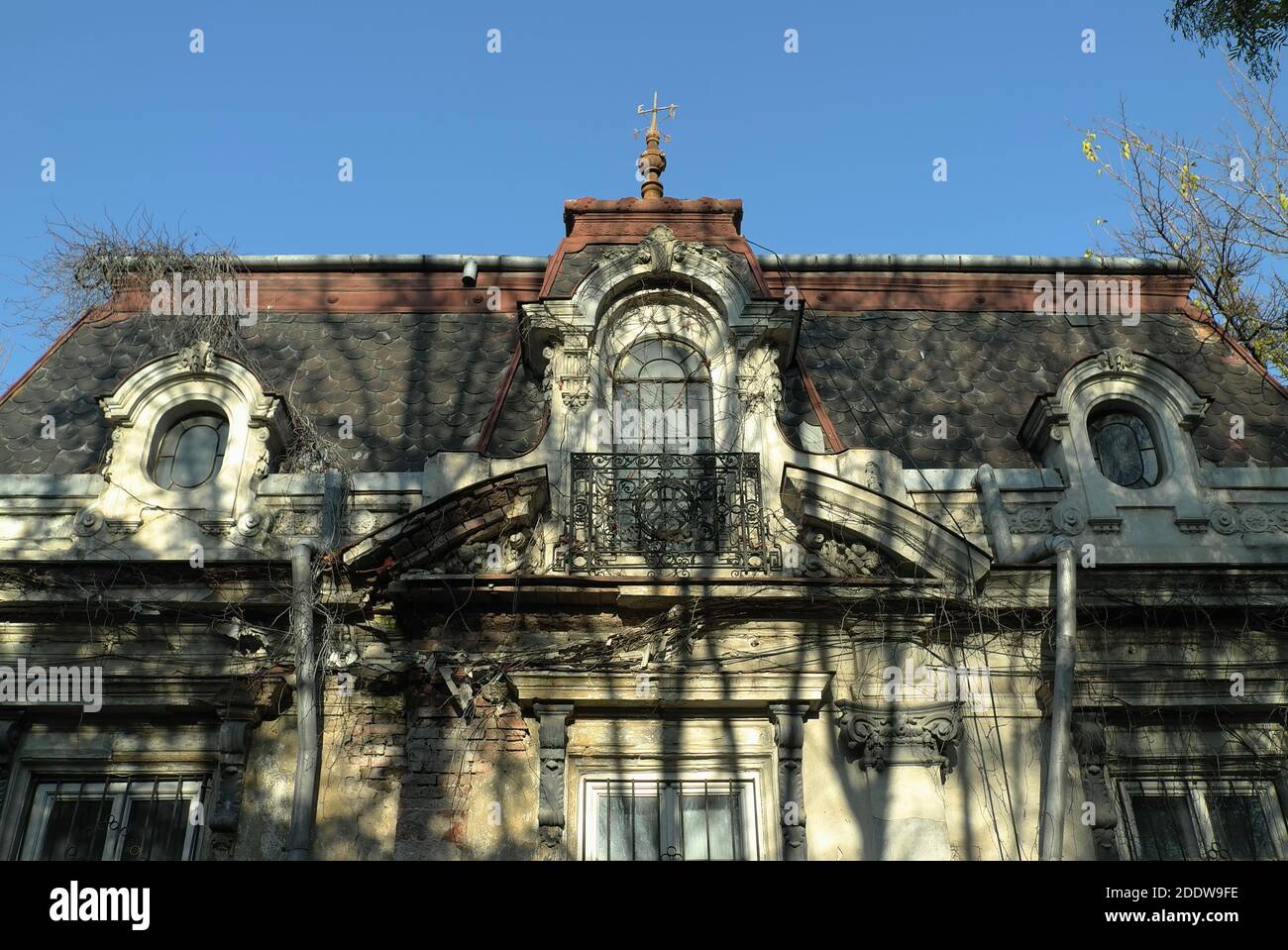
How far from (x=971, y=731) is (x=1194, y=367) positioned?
4.55 m

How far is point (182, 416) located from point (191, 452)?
1.14 feet

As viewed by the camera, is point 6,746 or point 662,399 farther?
point 662,399

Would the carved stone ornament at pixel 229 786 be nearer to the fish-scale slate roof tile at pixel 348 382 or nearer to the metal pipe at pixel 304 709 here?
the metal pipe at pixel 304 709

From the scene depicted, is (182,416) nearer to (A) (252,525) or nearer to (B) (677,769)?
(A) (252,525)

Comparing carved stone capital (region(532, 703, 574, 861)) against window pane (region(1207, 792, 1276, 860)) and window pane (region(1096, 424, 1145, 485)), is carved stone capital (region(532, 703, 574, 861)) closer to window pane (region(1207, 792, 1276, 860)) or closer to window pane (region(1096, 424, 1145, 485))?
window pane (region(1207, 792, 1276, 860))

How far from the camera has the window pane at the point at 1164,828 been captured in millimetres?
9016

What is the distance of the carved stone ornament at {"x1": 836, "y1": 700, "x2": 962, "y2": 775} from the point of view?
8.92 m

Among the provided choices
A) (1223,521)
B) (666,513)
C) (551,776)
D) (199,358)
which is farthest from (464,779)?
(1223,521)

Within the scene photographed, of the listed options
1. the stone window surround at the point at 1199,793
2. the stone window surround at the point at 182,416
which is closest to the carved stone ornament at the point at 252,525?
the stone window surround at the point at 182,416

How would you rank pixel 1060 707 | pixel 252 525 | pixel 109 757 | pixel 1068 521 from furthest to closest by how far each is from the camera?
pixel 1068 521 → pixel 252 525 → pixel 109 757 → pixel 1060 707

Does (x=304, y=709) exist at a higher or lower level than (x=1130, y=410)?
lower

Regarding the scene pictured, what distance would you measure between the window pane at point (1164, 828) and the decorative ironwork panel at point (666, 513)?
3.09 metres

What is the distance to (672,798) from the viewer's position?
899cm

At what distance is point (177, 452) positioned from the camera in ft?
34.4
